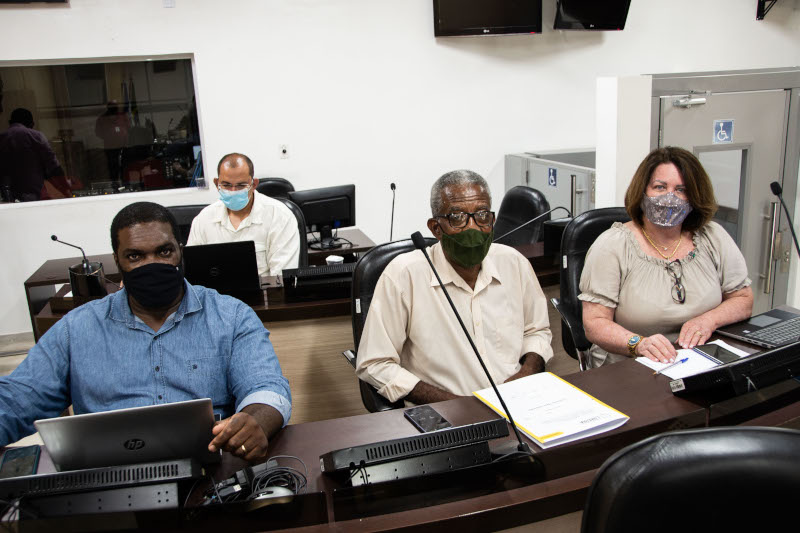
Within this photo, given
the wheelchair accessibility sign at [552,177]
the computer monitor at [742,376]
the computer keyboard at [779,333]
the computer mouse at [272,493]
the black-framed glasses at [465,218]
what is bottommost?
the computer mouse at [272,493]

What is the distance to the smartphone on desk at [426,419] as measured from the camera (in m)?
1.51

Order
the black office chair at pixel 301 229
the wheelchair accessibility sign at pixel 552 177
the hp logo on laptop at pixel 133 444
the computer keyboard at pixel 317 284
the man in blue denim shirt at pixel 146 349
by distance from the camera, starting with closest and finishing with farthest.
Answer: the hp logo on laptop at pixel 133 444 < the man in blue denim shirt at pixel 146 349 < the computer keyboard at pixel 317 284 < the black office chair at pixel 301 229 < the wheelchair accessibility sign at pixel 552 177

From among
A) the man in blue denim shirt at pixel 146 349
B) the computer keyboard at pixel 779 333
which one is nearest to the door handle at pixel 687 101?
the computer keyboard at pixel 779 333

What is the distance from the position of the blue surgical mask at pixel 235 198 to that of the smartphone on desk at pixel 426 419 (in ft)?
7.22

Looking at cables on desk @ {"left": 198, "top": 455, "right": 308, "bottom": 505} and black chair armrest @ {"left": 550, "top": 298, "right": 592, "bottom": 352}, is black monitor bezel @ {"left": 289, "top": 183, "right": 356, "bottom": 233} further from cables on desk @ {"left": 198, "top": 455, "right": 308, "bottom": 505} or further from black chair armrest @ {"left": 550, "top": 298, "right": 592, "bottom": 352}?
cables on desk @ {"left": 198, "top": 455, "right": 308, "bottom": 505}

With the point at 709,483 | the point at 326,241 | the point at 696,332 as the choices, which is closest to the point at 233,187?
the point at 326,241

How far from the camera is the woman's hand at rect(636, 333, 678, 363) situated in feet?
6.11

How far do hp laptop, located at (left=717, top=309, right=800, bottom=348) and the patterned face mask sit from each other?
383 millimetres

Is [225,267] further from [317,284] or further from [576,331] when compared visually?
[576,331]

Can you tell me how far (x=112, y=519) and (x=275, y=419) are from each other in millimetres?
429

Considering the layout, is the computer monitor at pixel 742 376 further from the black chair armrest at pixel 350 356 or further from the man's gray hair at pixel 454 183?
the black chair armrest at pixel 350 356

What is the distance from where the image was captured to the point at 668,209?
87.3 inches

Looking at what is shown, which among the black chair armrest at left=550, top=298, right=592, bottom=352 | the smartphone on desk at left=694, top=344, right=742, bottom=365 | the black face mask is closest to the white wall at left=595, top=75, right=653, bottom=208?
the black chair armrest at left=550, top=298, right=592, bottom=352

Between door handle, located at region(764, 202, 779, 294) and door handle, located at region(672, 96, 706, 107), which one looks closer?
door handle, located at region(672, 96, 706, 107)
